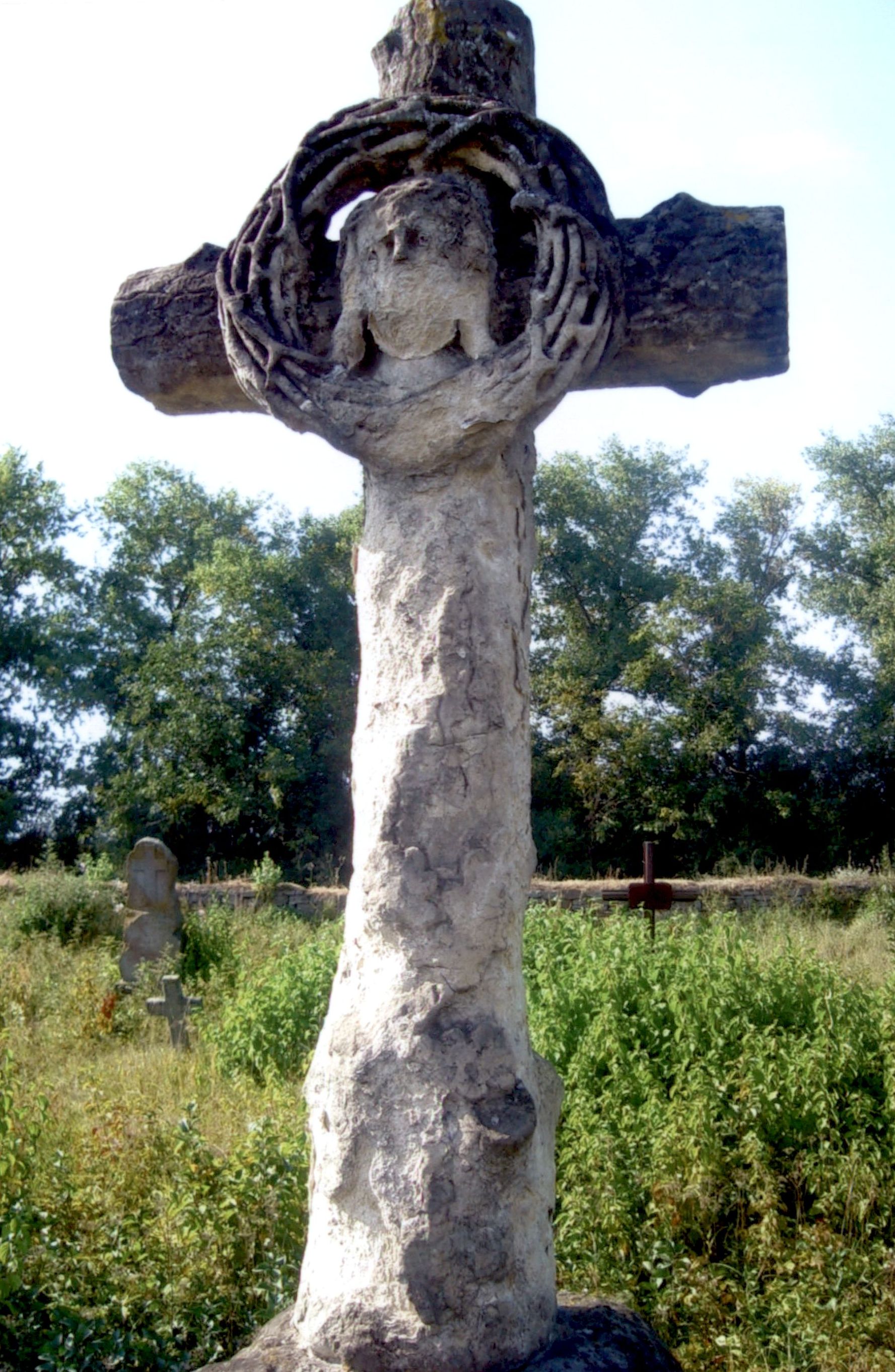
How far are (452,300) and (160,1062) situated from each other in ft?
18.7

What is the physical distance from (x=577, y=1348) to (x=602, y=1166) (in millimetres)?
2393

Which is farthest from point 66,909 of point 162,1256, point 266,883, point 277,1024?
point 162,1256

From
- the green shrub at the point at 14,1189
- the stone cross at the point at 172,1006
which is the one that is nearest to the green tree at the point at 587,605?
the stone cross at the point at 172,1006

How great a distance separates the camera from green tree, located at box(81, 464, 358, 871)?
75.7 feet

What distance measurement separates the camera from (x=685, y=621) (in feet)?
76.9

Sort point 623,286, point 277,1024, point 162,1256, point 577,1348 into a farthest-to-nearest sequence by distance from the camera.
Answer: point 277,1024, point 162,1256, point 623,286, point 577,1348

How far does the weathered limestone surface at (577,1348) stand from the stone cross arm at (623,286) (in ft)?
6.14

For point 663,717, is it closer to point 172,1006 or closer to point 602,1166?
point 172,1006

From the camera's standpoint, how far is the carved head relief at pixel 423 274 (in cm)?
252

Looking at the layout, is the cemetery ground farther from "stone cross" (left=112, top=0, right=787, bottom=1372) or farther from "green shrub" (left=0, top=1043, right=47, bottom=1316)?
"stone cross" (left=112, top=0, right=787, bottom=1372)

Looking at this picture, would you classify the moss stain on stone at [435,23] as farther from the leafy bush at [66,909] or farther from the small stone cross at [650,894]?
the leafy bush at [66,909]

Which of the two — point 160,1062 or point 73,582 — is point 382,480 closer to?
point 160,1062

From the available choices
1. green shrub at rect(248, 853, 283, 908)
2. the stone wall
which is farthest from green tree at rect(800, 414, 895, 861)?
green shrub at rect(248, 853, 283, 908)

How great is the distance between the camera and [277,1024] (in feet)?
22.5
